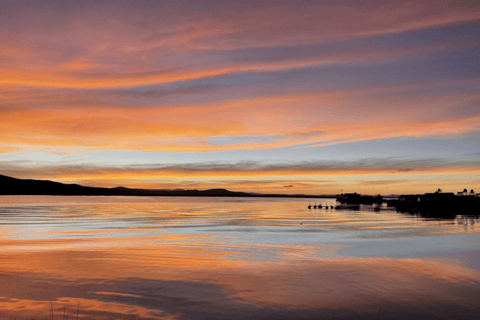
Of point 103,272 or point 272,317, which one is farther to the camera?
point 103,272

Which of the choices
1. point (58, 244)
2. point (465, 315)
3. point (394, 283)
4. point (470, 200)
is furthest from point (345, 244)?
point (470, 200)

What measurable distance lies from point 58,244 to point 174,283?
65.9ft

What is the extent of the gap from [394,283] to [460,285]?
11.8ft

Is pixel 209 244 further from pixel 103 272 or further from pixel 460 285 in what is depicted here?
pixel 460 285

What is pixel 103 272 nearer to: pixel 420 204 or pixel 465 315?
pixel 465 315

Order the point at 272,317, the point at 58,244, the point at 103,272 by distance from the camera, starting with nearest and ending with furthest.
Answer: the point at 272,317, the point at 103,272, the point at 58,244

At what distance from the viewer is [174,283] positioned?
21.5m

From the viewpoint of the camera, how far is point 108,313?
639 inches

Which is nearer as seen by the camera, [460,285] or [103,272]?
[460,285]

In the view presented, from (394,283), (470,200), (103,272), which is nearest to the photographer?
(394,283)

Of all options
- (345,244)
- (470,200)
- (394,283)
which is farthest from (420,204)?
(394,283)

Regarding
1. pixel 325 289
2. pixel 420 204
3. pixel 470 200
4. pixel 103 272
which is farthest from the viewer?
pixel 420 204

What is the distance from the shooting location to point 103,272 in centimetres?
2417

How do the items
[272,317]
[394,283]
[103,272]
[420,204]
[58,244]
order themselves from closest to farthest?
1. [272,317]
2. [394,283]
3. [103,272]
4. [58,244]
5. [420,204]
